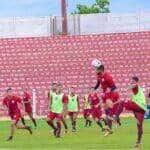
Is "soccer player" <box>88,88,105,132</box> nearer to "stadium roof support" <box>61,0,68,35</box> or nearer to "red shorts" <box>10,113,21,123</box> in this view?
"red shorts" <box>10,113,21,123</box>

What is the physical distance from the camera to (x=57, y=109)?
93.3 ft

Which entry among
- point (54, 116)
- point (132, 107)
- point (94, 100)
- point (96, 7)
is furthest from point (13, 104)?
point (96, 7)

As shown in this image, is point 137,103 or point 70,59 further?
point 70,59

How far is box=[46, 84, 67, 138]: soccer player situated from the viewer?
1104 inches

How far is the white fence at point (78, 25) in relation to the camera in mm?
62031

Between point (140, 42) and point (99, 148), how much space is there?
124 feet

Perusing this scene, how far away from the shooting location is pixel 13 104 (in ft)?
88.5

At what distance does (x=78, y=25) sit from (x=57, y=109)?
1397 inches

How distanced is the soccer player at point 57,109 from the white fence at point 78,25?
3338cm

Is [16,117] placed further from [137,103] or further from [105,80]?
[137,103]

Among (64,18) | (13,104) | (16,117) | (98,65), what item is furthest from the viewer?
(64,18)

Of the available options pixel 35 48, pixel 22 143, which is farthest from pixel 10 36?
pixel 22 143

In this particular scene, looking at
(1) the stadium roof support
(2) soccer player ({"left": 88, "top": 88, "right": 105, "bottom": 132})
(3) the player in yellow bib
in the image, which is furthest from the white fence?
(3) the player in yellow bib

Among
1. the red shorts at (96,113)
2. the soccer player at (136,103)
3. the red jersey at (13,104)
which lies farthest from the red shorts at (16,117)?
the red shorts at (96,113)
